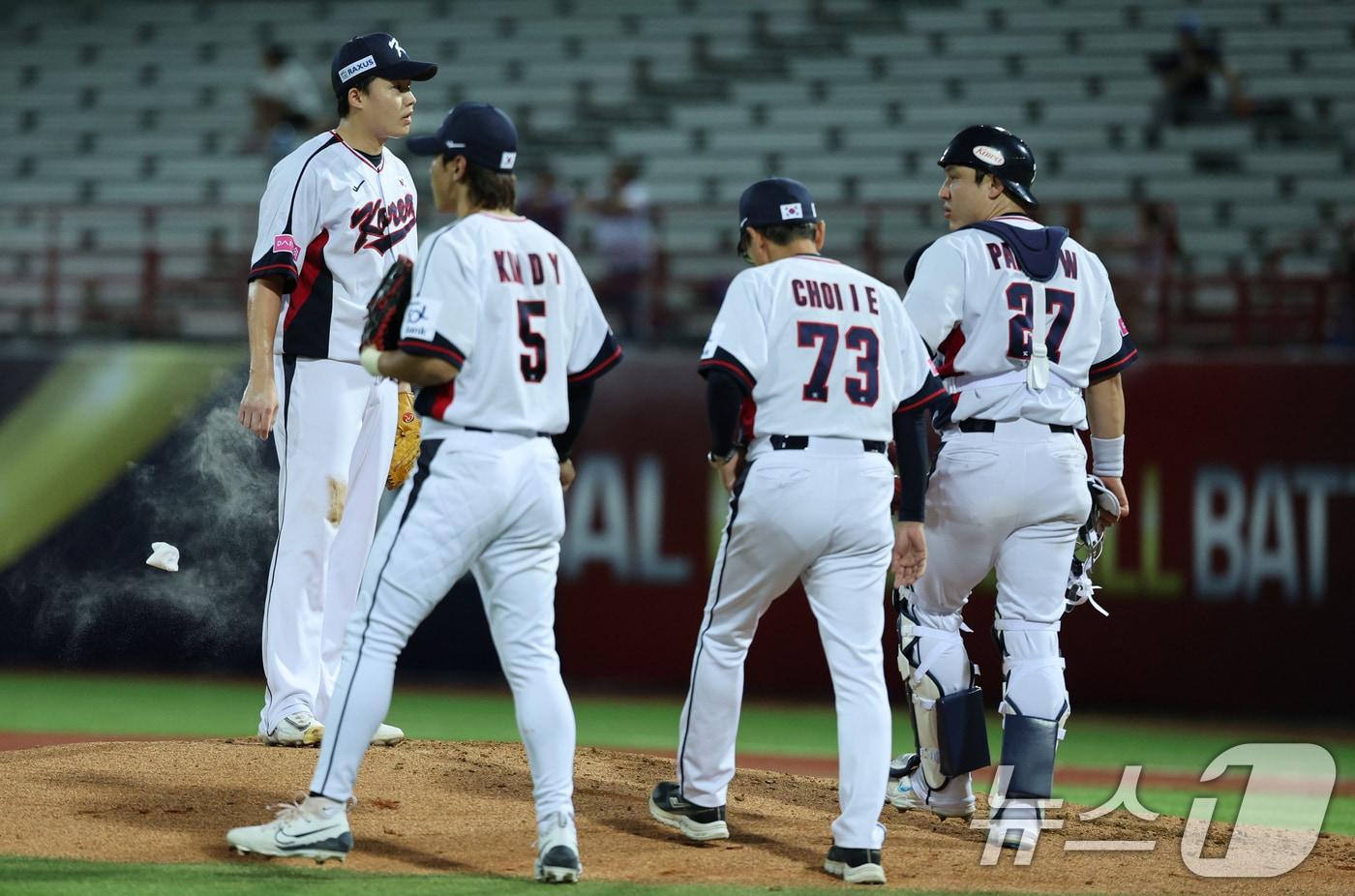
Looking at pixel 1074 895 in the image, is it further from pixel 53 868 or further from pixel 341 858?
pixel 53 868

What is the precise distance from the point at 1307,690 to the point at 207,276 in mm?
8546

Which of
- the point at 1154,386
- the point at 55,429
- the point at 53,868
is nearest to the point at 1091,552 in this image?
the point at 53,868

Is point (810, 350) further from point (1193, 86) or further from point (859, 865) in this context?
point (1193, 86)

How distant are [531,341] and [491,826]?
173cm

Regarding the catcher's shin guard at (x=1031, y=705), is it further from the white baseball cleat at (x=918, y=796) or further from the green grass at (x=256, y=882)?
the green grass at (x=256, y=882)

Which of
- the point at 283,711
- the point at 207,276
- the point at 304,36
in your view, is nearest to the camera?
the point at 283,711

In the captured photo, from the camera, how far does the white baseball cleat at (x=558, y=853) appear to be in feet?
15.3

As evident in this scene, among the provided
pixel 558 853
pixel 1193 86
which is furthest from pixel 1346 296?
pixel 558 853

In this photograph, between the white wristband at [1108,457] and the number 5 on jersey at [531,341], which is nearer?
the number 5 on jersey at [531,341]

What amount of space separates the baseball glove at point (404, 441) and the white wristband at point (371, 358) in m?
1.55

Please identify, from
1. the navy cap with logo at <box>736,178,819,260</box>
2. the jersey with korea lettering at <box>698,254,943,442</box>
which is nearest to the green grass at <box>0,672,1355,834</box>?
the jersey with korea lettering at <box>698,254,943,442</box>

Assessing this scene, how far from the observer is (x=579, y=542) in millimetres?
11812

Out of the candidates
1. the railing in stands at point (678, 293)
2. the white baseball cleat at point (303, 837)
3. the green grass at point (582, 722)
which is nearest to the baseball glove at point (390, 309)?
the white baseball cleat at point (303, 837)

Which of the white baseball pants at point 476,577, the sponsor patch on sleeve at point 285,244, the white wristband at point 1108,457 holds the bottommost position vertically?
the white baseball pants at point 476,577
